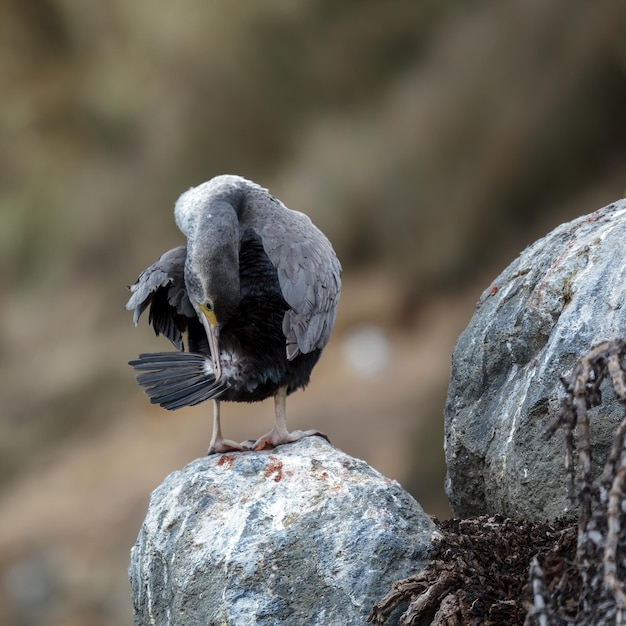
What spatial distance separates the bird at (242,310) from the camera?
148 inches

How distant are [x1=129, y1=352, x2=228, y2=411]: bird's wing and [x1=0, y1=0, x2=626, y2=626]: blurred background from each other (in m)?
5.80

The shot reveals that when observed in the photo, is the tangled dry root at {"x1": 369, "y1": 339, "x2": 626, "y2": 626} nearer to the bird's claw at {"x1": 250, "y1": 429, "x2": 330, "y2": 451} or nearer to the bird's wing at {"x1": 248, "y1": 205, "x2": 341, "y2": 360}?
the bird's claw at {"x1": 250, "y1": 429, "x2": 330, "y2": 451}

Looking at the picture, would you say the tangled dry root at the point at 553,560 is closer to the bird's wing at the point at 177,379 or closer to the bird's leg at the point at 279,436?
the bird's leg at the point at 279,436

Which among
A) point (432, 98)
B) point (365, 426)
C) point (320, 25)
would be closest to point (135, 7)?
point (320, 25)

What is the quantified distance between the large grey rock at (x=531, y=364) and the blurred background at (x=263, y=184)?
5620 millimetres

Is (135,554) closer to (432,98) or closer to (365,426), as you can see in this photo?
(365,426)

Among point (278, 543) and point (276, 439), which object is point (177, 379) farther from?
point (278, 543)

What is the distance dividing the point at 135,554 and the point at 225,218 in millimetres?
1321

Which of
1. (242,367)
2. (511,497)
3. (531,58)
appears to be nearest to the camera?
(511,497)

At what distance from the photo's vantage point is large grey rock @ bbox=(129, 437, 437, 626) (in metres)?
2.98

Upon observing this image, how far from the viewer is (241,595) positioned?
3.01 m

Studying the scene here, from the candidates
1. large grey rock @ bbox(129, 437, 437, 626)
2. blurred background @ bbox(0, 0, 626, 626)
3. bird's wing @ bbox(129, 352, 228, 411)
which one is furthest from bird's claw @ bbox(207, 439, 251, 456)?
blurred background @ bbox(0, 0, 626, 626)

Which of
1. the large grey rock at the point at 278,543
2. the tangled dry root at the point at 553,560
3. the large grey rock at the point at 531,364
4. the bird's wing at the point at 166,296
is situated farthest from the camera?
the bird's wing at the point at 166,296

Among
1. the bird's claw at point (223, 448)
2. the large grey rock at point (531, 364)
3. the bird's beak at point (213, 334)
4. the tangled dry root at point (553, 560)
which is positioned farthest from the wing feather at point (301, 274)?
the tangled dry root at point (553, 560)
